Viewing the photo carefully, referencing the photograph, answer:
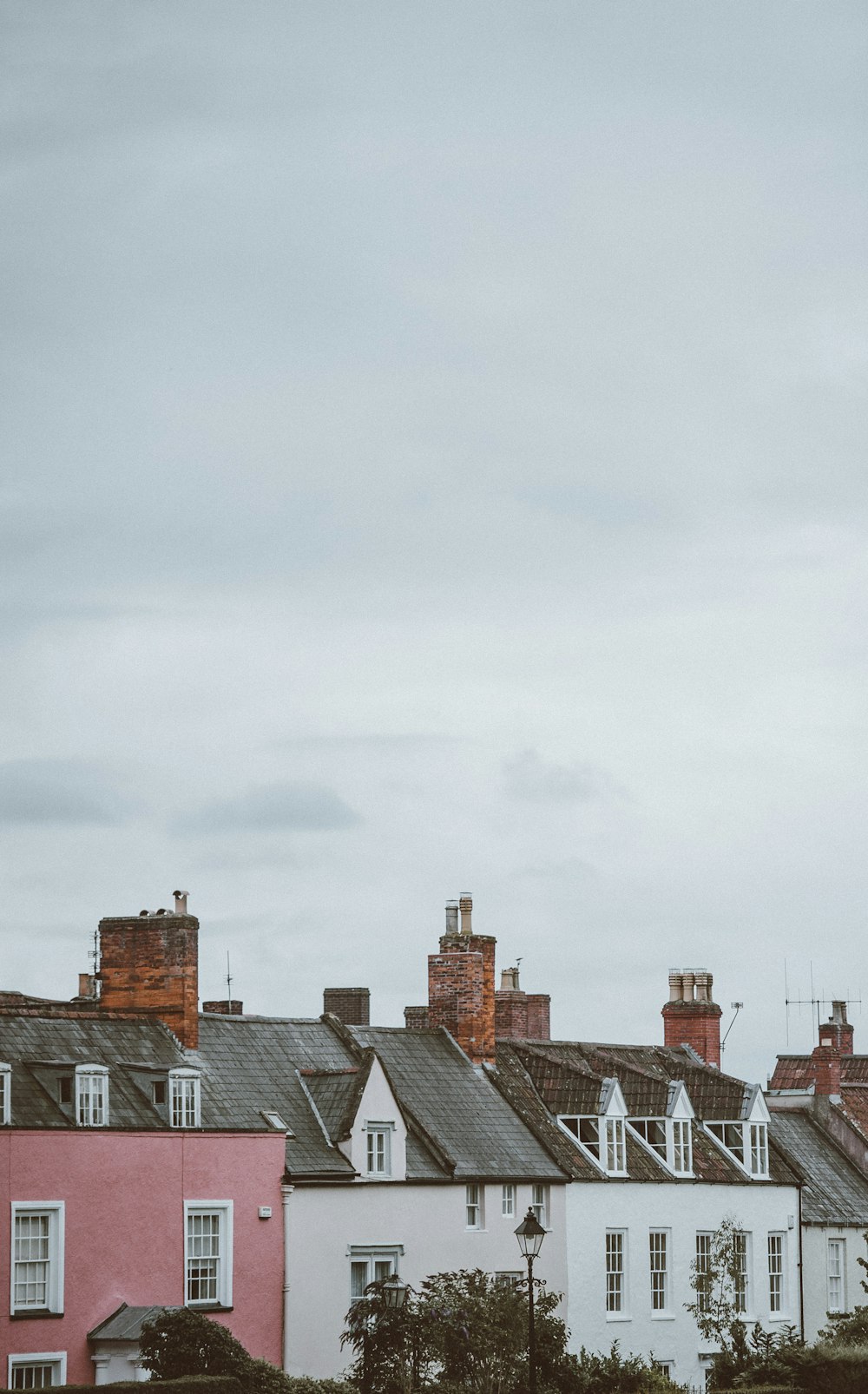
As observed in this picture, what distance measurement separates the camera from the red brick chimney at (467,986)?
5656cm

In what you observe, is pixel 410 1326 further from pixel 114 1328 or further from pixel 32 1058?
pixel 32 1058

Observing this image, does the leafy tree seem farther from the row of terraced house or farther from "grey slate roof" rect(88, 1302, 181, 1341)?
the row of terraced house

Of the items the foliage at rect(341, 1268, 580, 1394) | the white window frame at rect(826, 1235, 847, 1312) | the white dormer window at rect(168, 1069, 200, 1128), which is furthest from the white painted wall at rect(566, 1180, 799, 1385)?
the white dormer window at rect(168, 1069, 200, 1128)

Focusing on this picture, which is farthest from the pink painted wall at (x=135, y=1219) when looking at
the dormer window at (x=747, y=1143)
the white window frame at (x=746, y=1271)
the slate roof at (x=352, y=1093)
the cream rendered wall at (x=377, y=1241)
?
the dormer window at (x=747, y=1143)

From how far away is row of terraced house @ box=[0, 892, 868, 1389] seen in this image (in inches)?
1683

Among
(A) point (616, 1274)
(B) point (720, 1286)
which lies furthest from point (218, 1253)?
(B) point (720, 1286)

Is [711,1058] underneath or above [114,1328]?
above

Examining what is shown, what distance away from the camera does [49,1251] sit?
138 ft

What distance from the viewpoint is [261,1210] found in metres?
45.8

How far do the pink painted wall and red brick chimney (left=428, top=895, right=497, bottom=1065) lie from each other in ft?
36.1

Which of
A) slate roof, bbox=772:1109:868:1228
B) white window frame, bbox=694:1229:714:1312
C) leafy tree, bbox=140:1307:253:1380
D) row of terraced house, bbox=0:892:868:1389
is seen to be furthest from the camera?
slate roof, bbox=772:1109:868:1228

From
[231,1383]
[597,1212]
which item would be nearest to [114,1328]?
[231,1383]

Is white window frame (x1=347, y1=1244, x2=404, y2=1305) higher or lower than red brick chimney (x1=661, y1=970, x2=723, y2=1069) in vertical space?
lower

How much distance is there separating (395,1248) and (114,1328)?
854cm
